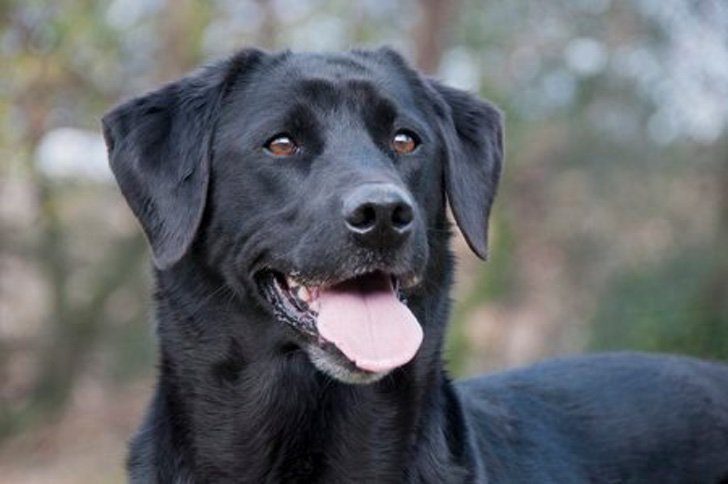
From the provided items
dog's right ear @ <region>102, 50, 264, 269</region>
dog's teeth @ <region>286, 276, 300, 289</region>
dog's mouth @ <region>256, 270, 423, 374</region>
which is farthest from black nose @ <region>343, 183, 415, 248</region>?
dog's right ear @ <region>102, 50, 264, 269</region>

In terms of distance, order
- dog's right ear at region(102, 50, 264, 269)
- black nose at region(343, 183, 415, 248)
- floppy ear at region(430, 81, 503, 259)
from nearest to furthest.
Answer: black nose at region(343, 183, 415, 248) → dog's right ear at region(102, 50, 264, 269) → floppy ear at region(430, 81, 503, 259)

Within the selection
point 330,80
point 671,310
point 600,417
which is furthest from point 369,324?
point 671,310

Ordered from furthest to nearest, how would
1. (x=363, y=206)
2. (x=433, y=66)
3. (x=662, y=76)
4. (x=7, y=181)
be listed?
(x=7, y=181) → (x=433, y=66) → (x=662, y=76) → (x=363, y=206)

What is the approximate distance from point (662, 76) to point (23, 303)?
5.26 meters

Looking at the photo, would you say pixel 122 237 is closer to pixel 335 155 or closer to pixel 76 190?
pixel 76 190

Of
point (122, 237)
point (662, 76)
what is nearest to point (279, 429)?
point (662, 76)

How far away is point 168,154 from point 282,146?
34 cm

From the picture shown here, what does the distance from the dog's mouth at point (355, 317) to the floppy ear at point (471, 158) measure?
444mm

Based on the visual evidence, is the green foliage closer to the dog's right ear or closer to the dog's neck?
the dog's neck

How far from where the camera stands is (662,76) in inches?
344

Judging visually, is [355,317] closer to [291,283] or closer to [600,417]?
[291,283]

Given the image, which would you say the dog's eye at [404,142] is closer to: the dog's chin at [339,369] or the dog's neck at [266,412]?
the dog's neck at [266,412]

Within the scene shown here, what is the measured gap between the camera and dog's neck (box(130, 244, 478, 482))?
369 centimetres

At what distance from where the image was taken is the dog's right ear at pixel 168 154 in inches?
144
